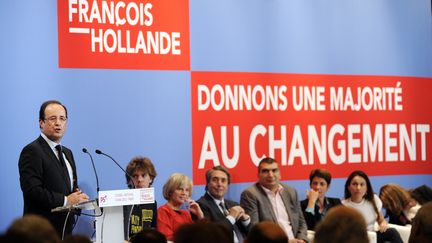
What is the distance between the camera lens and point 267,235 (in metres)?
2.49

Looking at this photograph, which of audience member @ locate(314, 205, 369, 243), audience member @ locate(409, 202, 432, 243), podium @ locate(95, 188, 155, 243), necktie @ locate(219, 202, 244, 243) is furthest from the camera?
necktie @ locate(219, 202, 244, 243)

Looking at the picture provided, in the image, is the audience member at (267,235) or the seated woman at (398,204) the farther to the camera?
the seated woman at (398,204)

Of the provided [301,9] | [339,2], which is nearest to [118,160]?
[301,9]

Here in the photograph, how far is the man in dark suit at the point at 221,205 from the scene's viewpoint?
612 centimetres

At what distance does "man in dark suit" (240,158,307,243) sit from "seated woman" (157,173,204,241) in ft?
2.13

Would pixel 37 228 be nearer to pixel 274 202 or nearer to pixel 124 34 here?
pixel 124 34

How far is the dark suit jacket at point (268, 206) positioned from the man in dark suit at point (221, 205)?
0.53 ft

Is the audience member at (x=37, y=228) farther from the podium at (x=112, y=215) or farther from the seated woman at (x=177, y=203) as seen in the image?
the seated woman at (x=177, y=203)

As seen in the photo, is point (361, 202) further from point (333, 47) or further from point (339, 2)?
point (339, 2)

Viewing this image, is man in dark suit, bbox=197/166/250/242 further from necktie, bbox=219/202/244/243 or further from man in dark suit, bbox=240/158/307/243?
man in dark suit, bbox=240/158/307/243

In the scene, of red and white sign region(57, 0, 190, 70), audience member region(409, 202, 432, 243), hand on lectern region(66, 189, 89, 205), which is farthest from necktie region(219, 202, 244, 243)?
audience member region(409, 202, 432, 243)

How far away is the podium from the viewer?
4633mm

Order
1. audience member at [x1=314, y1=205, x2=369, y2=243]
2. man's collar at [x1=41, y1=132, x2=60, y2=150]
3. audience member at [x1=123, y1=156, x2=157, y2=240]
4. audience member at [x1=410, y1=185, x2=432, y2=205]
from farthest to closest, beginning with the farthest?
audience member at [x1=410, y1=185, x2=432, y2=205]
audience member at [x1=123, y1=156, x2=157, y2=240]
man's collar at [x1=41, y1=132, x2=60, y2=150]
audience member at [x1=314, y1=205, x2=369, y2=243]

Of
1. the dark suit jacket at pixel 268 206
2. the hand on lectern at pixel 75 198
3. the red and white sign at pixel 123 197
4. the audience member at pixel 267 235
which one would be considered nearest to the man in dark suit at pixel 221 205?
the dark suit jacket at pixel 268 206
